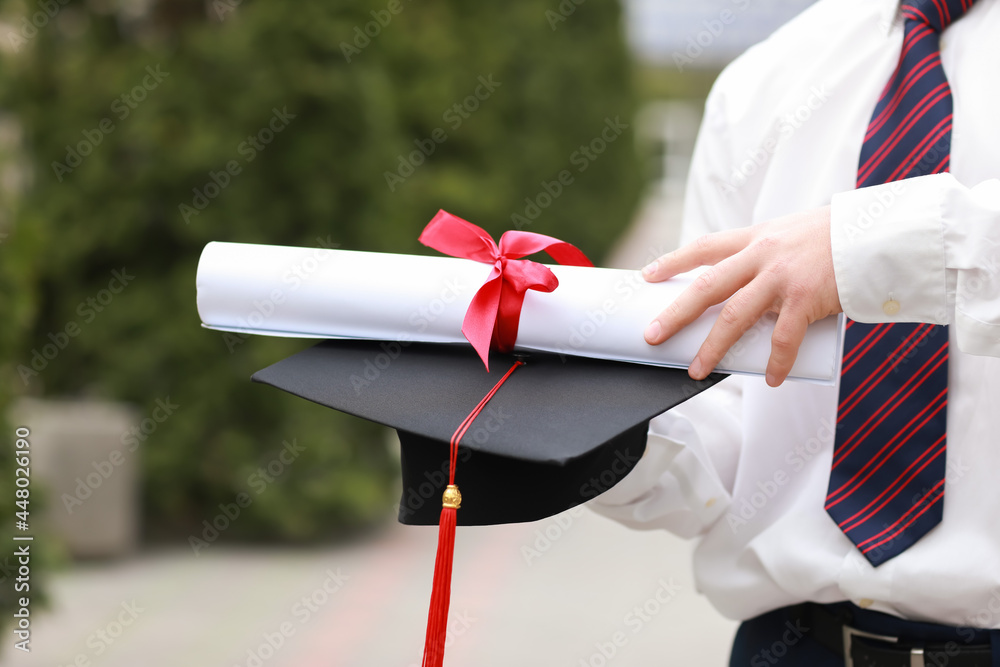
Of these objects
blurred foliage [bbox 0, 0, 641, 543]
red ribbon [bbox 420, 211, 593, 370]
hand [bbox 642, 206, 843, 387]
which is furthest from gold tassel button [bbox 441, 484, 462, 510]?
blurred foliage [bbox 0, 0, 641, 543]

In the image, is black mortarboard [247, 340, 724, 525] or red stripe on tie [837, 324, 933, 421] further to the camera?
red stripe on tie [837, 324, 933, 421]

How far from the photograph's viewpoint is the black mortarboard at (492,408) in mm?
958

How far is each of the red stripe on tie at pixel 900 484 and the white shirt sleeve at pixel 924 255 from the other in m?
0.23

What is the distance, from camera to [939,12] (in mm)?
1224

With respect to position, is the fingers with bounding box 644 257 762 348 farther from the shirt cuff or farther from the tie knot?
the tie knot

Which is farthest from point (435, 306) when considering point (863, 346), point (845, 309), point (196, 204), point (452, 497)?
point (196, 204)

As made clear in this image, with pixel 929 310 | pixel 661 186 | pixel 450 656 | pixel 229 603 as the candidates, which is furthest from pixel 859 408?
pixel 661 186

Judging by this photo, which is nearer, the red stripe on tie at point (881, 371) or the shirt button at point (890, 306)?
the shirt button at point (890, 306)

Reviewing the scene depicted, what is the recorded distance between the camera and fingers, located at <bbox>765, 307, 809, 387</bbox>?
975 millimetres

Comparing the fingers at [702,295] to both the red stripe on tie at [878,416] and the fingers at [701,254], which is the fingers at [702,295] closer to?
the fingers at [701,254]

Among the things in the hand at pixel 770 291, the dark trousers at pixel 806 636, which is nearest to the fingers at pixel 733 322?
the hand at pixel 770 291

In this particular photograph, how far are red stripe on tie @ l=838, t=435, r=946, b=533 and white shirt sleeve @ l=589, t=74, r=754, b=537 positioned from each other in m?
0.18

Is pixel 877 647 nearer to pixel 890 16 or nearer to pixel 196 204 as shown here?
pixel 890 16

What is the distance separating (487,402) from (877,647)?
2.02ft
